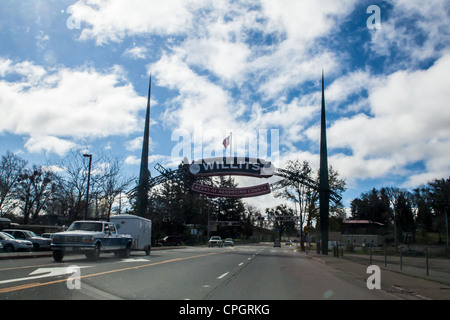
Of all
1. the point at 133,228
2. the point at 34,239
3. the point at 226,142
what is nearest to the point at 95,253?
the point at 133,228

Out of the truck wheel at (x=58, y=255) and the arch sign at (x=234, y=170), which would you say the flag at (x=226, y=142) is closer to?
the arch sign at (x=234, y=170)

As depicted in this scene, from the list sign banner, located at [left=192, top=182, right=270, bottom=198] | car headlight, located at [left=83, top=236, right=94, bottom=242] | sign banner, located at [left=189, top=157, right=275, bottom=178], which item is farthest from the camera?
sign banner, located at [left=192, top=182, right=270, bottom=198]

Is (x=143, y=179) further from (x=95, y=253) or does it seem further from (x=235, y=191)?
(x=95, y=253)

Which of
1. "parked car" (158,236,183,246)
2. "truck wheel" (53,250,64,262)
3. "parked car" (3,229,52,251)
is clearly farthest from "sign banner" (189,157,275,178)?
"truck wheel" (53,250,64,262)

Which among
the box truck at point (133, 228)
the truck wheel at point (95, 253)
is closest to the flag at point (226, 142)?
the box truck at point (133, 228)

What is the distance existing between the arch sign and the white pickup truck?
62.6 feet

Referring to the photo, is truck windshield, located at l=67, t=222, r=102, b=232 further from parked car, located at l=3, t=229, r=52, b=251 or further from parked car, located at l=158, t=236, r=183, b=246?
parked car, located at l=158, t=236, r=183, b=246

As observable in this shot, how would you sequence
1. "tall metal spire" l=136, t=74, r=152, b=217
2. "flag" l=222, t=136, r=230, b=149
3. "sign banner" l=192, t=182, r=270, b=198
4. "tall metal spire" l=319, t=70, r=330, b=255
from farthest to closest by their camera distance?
1. "tall metal spire" l=136, t=74, r=152, b=217
2. "flag" l=222, t=136, r=230, b=149
3. "sign banner" l=192, t=182, r=270, b=198
4. "tall metal spire" l=319, t=70, r=330, b=255

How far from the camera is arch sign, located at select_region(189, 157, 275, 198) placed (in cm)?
3891

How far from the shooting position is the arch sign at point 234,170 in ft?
128

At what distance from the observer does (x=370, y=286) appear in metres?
11.9

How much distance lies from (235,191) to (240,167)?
2776 mm
